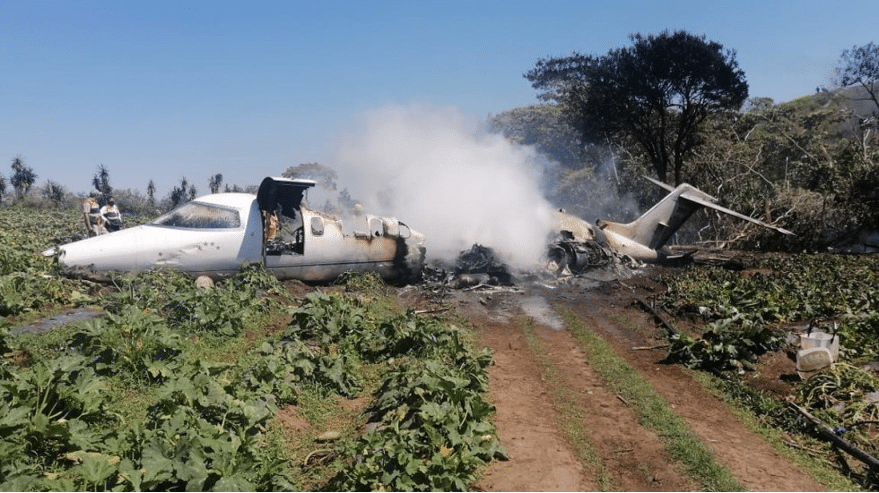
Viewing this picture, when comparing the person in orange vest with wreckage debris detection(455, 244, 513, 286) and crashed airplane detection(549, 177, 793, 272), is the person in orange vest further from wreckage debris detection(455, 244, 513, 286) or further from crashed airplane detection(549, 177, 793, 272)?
crashed airplane detection(549, 177, 793, 272)

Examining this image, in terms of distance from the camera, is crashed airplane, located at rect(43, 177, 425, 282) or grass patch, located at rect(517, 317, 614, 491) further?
crashed airplane, located at rect(43, 177, 425, 282)

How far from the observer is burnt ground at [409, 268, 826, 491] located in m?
5.39

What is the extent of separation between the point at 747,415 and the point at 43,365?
8.37 m

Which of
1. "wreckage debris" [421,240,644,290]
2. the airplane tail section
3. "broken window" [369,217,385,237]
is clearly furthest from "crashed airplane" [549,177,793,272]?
"broken window" [369,217,385,237]

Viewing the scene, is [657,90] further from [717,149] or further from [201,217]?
[201,217]

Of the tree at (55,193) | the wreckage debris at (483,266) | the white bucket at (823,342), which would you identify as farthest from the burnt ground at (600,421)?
the tree at (55,193)

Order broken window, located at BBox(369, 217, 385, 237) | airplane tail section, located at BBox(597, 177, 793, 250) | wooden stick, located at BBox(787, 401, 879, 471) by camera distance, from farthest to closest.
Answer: airplane tail section, located at BBox(597, 177, 793, 250) < broken window, located at BBox(369, 217, 385, 237) < wooden stick, located at BBox(787, 401, 879, 471)

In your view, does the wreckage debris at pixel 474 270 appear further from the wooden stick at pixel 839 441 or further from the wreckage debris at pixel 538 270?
the wooden stick at pixel 839 441

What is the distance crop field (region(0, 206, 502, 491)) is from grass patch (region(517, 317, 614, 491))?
3.45 ft

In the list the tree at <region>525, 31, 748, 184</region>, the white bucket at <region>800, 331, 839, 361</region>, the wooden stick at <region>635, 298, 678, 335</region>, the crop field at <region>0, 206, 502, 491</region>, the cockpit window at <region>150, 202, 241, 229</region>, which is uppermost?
the tree at <region>525, 31, 748, 184</region>

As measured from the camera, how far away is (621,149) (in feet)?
127

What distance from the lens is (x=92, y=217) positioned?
57.5 ft

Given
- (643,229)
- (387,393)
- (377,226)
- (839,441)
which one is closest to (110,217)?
(377,226)

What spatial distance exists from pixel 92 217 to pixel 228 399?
14.8 meters
